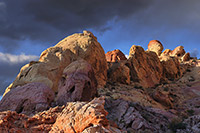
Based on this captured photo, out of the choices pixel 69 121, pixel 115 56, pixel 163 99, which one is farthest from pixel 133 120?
pixel 115 56

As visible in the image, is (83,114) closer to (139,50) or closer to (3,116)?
(3,116)

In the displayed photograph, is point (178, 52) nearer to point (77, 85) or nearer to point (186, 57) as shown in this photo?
point (186, 57)

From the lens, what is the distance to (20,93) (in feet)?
36.0

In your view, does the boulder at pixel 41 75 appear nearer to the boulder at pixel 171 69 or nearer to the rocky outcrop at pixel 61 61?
the rocky outcrop at pixel 61 61

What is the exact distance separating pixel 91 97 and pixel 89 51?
1151cm

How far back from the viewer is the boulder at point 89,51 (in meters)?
23.4

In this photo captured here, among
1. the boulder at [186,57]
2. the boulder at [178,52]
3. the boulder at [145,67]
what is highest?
the boulder at [178,52]

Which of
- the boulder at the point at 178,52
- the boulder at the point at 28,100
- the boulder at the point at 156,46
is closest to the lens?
the boulder at the point at 28,100

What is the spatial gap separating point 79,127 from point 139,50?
1184 inches

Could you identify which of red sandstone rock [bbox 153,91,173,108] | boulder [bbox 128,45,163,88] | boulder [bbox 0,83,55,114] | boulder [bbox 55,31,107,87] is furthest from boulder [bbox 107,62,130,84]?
boulder [bbox 0,83,55,114]

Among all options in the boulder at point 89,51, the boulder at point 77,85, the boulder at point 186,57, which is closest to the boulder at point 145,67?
the boulder at point 89,51

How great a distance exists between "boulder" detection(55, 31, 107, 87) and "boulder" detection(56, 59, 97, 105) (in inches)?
354

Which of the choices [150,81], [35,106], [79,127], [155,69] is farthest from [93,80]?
[155,69]

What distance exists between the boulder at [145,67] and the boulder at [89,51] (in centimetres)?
740
